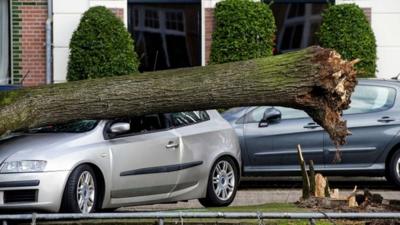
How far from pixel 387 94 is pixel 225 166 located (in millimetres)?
3735

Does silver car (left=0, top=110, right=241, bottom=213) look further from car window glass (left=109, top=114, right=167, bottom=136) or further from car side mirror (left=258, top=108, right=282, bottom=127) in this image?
car side mirror (left=258, top=108, right=282, bottom=127)

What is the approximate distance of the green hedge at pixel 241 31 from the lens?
19375 mm

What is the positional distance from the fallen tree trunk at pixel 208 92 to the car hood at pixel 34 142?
Result: 0.99m

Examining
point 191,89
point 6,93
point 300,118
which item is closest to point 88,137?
point 6,93

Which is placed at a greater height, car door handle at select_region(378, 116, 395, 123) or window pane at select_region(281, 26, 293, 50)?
window pane at select_region(281, 26, 293, 50)

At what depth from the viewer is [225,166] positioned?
12.5 metres

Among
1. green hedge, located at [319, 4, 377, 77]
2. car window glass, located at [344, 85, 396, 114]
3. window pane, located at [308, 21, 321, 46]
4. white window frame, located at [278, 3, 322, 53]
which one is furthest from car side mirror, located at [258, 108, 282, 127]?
window pane, located at [308, 21, 321, 46]

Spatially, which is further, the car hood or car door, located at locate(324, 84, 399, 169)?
car door, located at locate(324, 84, 399, 169)

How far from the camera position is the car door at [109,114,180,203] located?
10.7m

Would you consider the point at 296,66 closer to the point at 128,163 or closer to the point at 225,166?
the point at 128,163

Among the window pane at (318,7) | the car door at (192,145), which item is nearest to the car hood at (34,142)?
the car door at (192,145)

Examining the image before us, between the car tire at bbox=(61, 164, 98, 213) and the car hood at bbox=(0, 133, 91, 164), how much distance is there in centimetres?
34

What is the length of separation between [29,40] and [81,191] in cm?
1027

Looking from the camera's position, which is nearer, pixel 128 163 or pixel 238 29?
pixel 128 163
